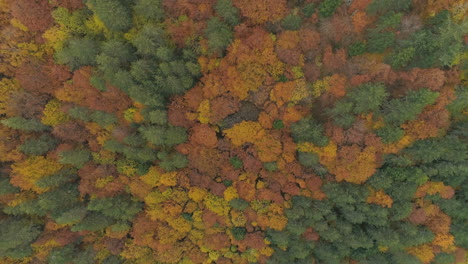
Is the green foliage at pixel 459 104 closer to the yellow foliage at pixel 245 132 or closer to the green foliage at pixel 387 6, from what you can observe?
the green foliage at pixel 387 6

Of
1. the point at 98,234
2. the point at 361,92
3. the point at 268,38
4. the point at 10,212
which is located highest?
the point at 268,38

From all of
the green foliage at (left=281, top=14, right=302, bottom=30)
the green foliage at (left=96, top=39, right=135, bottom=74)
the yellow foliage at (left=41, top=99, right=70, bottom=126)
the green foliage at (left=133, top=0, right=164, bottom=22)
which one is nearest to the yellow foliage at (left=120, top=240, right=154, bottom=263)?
the yellow foliage at (left=41, top=99, right=70, bottom=126)

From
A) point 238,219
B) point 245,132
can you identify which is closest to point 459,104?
point 245,132

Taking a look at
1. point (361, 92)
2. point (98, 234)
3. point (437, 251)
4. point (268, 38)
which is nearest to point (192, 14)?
point (268, 38)

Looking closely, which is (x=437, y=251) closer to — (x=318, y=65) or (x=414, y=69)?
(x=414, y=69)

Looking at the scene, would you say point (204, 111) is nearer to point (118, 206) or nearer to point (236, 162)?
point (236, 162)

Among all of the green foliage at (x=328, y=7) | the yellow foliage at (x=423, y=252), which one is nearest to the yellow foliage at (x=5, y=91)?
the green foliage at (x=328, y=7)
